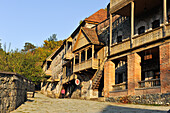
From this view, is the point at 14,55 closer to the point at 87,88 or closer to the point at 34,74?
the point at 34,74

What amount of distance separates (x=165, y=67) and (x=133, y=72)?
3527 mm

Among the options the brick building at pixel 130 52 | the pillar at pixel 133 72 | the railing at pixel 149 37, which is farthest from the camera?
the pillar at pixel 133 72

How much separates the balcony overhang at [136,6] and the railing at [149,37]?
303cm

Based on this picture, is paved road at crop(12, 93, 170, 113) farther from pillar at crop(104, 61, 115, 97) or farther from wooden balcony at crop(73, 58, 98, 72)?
wooden balcony at crop(73, 58, 98, 72)

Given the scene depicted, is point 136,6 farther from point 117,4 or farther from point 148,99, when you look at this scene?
point 148,99

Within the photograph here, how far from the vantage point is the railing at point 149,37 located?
17886mm

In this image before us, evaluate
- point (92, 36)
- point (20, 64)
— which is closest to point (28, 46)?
point (20, 64)

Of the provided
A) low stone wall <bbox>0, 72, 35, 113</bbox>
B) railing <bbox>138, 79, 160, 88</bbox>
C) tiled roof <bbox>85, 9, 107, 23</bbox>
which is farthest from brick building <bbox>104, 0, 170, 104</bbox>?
low stone wall <bbox>0, 72, 35, 113</bbox>

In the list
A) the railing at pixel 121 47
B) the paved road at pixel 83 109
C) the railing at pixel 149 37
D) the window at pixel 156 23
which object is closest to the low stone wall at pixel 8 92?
the paved road at pixel 83 109

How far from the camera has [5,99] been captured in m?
10.7

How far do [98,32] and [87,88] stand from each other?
6.95m

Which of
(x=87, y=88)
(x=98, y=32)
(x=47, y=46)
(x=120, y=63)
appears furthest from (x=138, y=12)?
(x=47, y=46)

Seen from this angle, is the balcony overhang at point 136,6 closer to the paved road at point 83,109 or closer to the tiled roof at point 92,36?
the tiled roof at point 92,36

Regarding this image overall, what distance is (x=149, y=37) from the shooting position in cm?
1872
